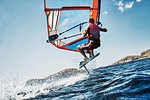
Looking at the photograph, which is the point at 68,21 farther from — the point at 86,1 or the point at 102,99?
the point at 102,99

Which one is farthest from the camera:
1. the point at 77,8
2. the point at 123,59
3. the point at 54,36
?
the point at 123,59

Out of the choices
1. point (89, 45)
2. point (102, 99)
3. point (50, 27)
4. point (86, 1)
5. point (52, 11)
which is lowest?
point (102, 99)

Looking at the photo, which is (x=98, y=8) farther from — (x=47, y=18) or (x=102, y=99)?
(x=102, y=99)

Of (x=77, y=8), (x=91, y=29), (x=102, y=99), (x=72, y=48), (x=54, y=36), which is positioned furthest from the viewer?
(x=72, y=48)

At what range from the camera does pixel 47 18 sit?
291 inches

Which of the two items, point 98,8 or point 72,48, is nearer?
point 98,8

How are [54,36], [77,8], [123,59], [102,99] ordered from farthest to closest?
[123,59] → [54,36] → [77,8] → [102,99]

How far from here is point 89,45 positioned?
6.13m

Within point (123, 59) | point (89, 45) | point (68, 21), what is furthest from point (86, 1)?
point (123, 59)

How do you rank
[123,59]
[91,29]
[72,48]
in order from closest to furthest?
[91,29] → [72,48] → [123,59]

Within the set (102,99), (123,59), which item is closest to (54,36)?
(102,99)

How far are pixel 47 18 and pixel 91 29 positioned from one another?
270 cm

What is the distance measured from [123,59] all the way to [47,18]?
109m

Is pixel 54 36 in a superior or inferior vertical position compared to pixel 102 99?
superior
